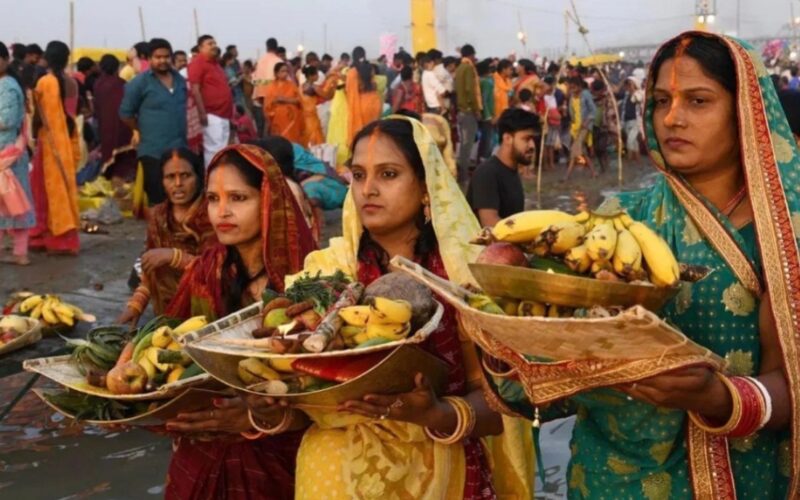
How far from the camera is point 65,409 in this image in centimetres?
333

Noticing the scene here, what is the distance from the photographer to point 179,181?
5.47 m

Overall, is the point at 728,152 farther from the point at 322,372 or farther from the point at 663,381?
the point at 322,372

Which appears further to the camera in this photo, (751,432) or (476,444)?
(476,444)

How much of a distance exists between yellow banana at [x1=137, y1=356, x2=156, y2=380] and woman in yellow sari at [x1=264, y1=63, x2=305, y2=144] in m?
12.6

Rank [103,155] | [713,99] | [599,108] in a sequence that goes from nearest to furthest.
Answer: [713,99] → [103,155] → [599,108]

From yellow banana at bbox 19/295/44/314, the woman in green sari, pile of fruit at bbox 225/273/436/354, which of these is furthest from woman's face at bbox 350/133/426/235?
yellow banana at bbox 19/295/44/314

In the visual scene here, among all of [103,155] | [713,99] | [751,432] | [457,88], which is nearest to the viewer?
[751,432]

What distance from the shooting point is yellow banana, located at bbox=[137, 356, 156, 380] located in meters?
3.14

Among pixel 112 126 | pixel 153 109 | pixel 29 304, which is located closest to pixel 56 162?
pixel 153 109

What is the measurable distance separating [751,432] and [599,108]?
19.3 metres

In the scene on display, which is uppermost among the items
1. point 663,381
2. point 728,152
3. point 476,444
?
point 728,152

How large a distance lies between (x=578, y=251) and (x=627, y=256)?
99 millimetres

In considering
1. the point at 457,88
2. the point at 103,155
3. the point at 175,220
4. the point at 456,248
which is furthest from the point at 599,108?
the point at 456,248

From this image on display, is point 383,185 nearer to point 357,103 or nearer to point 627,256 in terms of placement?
point 627,256
